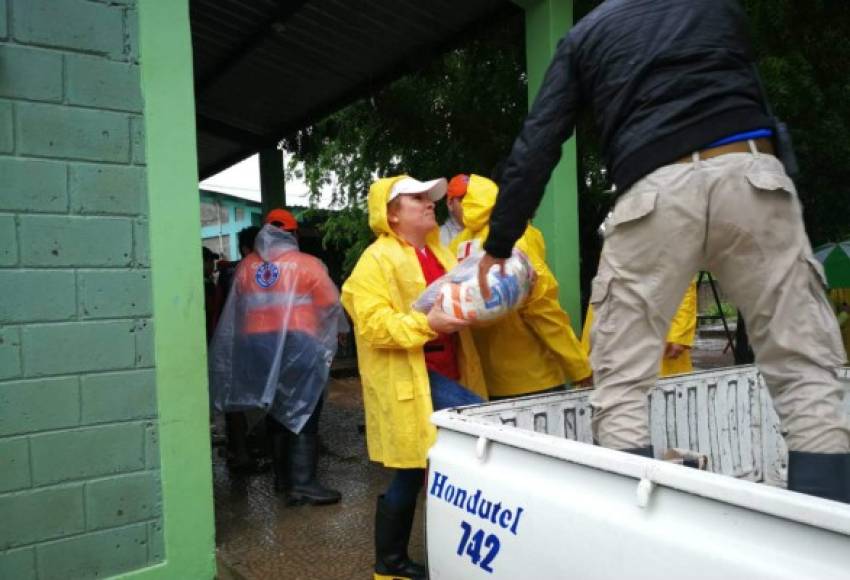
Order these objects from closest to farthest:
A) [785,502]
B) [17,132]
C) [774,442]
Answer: [785,502]
[17,132]
[774,442]

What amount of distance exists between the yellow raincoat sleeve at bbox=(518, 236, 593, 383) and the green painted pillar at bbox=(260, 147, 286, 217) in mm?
5809

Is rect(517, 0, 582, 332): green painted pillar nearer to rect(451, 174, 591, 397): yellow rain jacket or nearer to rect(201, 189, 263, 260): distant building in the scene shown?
rect(451, 174, 591, 397): yellow rain jacket

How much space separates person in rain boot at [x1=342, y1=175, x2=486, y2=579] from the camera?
2830 millimetres

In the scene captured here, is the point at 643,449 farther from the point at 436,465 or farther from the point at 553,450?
the point at 436,465

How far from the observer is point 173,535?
298 centimetres

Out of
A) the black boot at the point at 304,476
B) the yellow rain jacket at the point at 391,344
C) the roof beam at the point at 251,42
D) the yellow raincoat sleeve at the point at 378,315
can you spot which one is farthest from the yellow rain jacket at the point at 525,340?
the roof beam at the point at 251,42

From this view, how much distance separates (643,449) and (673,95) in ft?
3.30

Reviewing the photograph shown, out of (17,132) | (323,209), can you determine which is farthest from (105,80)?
(323,209)

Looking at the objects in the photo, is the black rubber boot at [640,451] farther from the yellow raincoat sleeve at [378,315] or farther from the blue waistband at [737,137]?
the yellow raincoat sleeve at [378,315]

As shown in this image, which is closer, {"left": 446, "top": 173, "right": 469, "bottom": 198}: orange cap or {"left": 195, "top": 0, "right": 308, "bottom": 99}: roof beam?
{"left": 446, "top": 173, "right": 469, "bottom": 198}: orange cap

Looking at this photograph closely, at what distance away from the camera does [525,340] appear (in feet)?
11.3

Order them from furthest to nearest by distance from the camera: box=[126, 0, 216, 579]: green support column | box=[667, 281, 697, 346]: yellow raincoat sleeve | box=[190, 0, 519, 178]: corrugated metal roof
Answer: box=[190, 0, 519, 178]: corrugated metal roof, box=[667, 281, 697, 346]: yellow raincoat sleeve, box=[126, 0, 216, 579]: green support column

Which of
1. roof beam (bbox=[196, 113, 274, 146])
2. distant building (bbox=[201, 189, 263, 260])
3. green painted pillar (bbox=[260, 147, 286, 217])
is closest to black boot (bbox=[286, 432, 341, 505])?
green painted pillar (bbox=[260, 147, 286, 217])

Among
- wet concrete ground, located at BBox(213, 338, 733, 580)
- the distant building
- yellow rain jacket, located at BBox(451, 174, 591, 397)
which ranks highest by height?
the distant building
